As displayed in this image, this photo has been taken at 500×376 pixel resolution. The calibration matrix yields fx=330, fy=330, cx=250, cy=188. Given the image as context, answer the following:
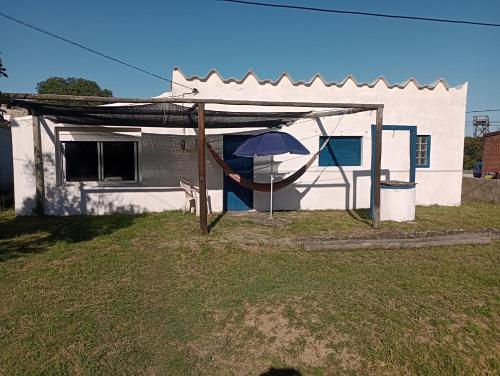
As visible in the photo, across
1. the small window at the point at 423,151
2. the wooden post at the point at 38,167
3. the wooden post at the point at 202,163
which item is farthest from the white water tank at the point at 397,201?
the wooden post at the point at 38,167

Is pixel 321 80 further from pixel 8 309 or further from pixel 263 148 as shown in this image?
pixel 8 309

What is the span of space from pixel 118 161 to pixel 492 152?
2197 centimetres

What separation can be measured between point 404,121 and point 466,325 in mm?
6572

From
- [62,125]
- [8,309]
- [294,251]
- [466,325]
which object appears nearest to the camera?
[466,325]

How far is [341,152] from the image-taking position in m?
8.02

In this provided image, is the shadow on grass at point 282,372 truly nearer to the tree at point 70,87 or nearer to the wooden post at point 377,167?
the wooden post at point 377,167

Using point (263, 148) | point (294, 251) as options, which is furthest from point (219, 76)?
point (294, 251)

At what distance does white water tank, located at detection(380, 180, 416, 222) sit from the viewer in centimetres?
647

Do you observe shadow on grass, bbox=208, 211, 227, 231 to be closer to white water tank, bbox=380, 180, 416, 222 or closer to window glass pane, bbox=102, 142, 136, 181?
window glass pane, bbox=102, 142, 136, 181

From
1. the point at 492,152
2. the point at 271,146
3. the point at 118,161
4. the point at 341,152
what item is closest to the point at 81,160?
the point at 118,161

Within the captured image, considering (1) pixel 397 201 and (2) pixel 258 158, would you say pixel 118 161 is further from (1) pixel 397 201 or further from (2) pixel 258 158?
(1) pixel 397 201

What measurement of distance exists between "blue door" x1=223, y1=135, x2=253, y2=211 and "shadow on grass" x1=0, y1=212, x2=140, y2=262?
6.84 ft

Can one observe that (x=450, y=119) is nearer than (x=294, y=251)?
No

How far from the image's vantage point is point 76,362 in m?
2.32
